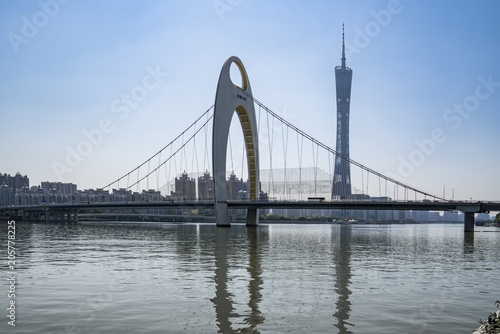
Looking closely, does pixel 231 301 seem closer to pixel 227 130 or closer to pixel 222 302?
pixel 222 302

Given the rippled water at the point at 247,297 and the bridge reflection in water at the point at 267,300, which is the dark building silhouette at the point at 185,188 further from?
the bridge reflection in water at the point at 267,300

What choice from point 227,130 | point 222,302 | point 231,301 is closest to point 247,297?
point 231,301

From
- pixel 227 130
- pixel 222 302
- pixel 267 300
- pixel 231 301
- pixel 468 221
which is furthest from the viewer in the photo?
pixel 227 130

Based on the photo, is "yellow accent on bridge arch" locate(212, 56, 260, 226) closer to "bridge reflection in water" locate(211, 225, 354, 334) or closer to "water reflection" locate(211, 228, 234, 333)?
"bridge reflection in water" locate(211, 225, 354, 334)

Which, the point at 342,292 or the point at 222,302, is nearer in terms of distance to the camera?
the point at 222,302

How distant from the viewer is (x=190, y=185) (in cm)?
18525

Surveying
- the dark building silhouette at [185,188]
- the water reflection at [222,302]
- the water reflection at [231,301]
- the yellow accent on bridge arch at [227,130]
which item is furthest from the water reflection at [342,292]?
the dark building silhouette at [185,188]

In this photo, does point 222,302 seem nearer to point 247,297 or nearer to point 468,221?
point 247,297

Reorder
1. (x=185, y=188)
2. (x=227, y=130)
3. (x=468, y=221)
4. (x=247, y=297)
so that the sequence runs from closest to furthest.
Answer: (x=247, y=297)
(x=468, y=221)
(x=227, y=130)
(x=185, y=188)

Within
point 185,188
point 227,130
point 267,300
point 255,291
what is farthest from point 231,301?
point 185,188

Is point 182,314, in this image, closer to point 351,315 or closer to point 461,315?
point 351,315

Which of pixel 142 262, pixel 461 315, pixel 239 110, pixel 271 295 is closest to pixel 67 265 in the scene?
pixel 142 262

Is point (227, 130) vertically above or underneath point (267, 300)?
above

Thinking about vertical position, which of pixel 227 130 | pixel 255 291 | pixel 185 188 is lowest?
pixel 255 291
